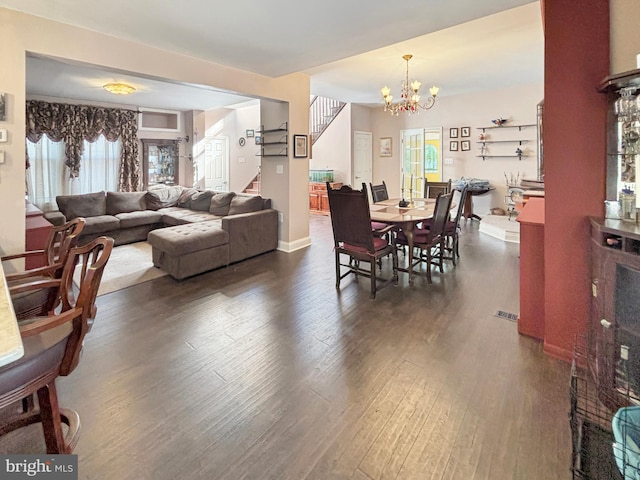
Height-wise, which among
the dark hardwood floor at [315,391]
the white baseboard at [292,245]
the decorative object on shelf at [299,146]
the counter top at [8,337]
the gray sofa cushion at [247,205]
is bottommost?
the dark hardwood floor at [315,391]

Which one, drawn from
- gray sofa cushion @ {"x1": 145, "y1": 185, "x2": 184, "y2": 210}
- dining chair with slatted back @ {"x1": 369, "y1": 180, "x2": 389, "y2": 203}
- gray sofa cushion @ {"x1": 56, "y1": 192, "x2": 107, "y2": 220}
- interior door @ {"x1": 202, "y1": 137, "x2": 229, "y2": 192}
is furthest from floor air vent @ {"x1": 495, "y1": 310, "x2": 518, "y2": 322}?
interior door @ {"x1": 202, "y1": 137, "x2": 229, "y2": 192}

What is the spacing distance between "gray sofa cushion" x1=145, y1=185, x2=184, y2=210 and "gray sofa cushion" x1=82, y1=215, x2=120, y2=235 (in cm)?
97

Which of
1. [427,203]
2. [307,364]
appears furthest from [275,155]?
[307,364]

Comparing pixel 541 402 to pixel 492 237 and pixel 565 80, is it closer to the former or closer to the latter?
pixel 565 80

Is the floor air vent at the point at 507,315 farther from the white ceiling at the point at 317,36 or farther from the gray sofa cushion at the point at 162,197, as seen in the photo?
the gray sofa cushion at the point at 162,197

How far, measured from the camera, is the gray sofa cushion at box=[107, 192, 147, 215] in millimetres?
6312

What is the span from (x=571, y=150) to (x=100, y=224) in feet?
20.1

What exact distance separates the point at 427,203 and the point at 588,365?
336 cm

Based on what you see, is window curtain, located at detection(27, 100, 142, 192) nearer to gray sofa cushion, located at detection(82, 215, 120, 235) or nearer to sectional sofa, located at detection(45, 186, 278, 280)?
sectional sofa, located at detection(45, 186, 278, 280)

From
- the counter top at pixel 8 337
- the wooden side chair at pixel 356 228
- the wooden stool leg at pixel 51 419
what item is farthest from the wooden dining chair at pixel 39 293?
the wooden side chair at pixel 356 228

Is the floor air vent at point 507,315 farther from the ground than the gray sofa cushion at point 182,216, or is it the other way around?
the gray sofa cushion at point 182,216

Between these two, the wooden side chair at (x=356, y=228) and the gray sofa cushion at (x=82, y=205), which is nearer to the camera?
the wooden side chair at (x=356, y=228)

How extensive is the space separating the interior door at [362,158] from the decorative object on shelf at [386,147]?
11.0 inches

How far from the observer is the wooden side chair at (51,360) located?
1199mm
